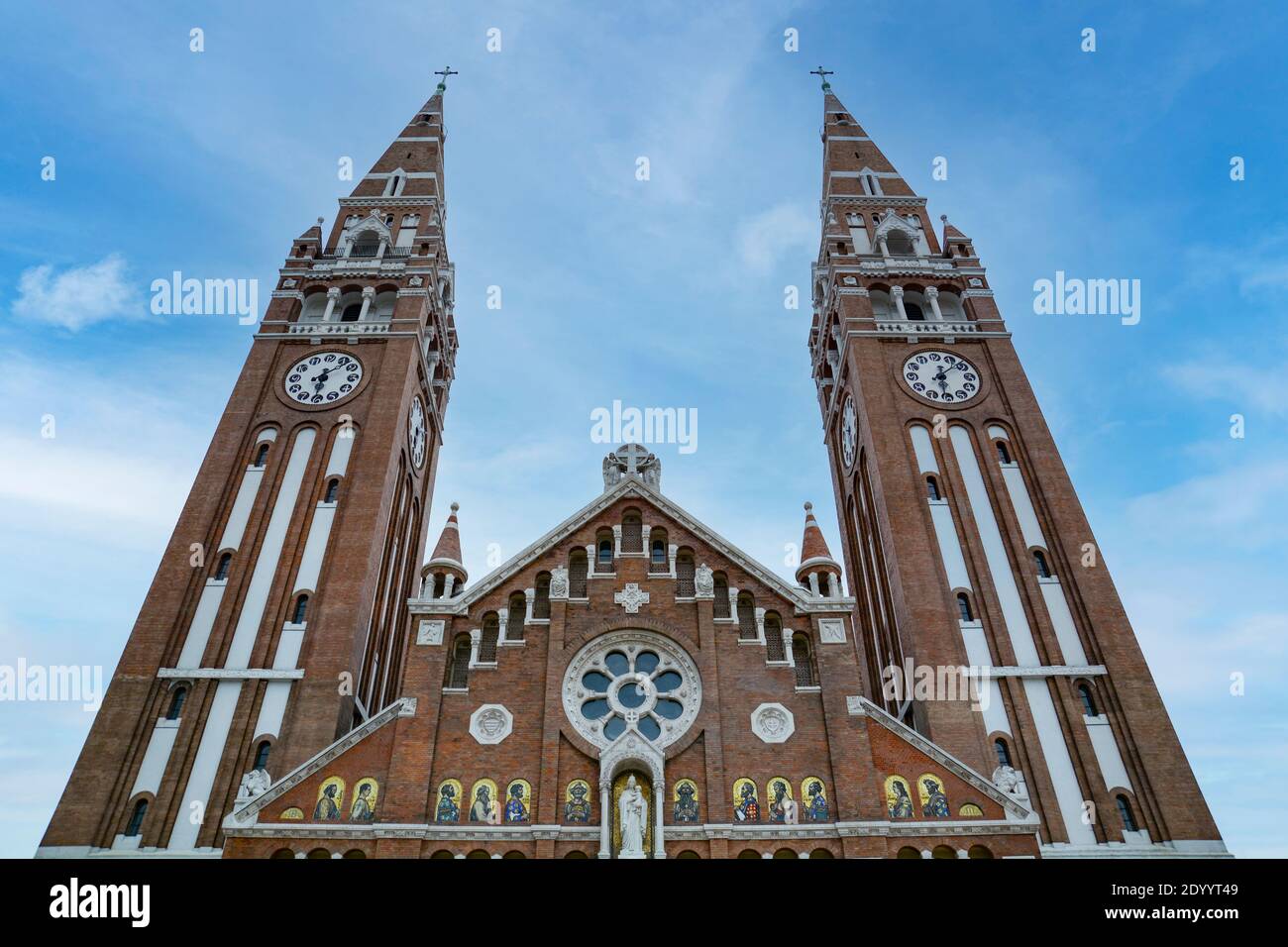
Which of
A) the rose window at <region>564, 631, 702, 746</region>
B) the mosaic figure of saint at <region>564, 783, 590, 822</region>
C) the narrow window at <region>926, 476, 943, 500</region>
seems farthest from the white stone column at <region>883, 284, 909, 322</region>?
the mosaic figure of saint at <region>564, 783, 590, 822</region>

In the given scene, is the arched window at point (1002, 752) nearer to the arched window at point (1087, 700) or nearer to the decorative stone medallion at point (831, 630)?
the arched window at point (1087, 700)

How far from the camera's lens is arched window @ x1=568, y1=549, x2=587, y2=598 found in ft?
103

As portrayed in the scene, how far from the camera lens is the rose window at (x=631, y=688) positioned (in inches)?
1113

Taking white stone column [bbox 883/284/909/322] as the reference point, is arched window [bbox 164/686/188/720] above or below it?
below

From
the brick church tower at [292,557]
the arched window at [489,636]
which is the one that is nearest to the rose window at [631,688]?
the arched window at [489,636]

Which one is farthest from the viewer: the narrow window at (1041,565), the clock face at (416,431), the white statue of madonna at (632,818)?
the clock face at (416,431)

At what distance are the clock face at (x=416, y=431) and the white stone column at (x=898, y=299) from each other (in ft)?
80.4

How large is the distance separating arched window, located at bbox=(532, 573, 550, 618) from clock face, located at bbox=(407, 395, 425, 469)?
52.9 ft

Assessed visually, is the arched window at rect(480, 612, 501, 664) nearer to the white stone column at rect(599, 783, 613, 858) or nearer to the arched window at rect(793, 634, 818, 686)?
the white stone column at rect(599, 783, 613, 858)

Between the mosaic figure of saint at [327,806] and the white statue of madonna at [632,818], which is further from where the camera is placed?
the mosaic figure of saint at [327,806]
